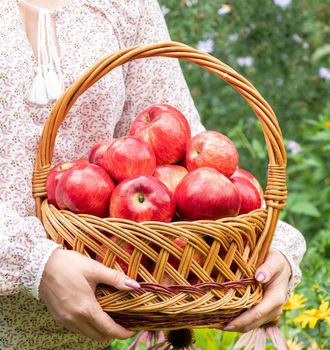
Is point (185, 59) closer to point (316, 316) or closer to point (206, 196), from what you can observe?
point (206, 196)

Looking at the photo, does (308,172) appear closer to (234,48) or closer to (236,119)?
(236,119)

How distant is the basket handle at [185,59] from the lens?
1456 millimetres

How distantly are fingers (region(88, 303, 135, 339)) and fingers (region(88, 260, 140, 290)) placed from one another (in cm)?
6

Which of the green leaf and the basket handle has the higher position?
the basket handle

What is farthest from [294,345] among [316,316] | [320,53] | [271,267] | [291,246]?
[320,53]

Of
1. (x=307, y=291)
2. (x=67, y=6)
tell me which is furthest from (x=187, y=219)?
(x=307, y=291)

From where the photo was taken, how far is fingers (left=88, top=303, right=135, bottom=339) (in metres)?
1.41

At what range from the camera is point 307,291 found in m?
2.36

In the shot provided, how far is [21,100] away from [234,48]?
2.45 meters

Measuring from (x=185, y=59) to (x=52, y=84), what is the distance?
0.96 ft

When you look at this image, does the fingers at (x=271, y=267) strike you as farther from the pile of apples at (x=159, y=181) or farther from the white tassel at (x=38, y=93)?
the white tassel at (x=38, y=93)

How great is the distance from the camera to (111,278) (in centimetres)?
138

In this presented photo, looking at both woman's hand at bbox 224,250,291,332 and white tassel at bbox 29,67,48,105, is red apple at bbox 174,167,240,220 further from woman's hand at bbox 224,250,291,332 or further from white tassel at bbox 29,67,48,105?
white tassel at bbox 29,67,48,105

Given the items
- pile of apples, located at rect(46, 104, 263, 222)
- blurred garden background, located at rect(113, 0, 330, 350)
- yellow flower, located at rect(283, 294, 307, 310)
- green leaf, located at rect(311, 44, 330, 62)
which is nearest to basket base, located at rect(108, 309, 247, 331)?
pile of apples, located at rect(46, 104, 263, 222)
